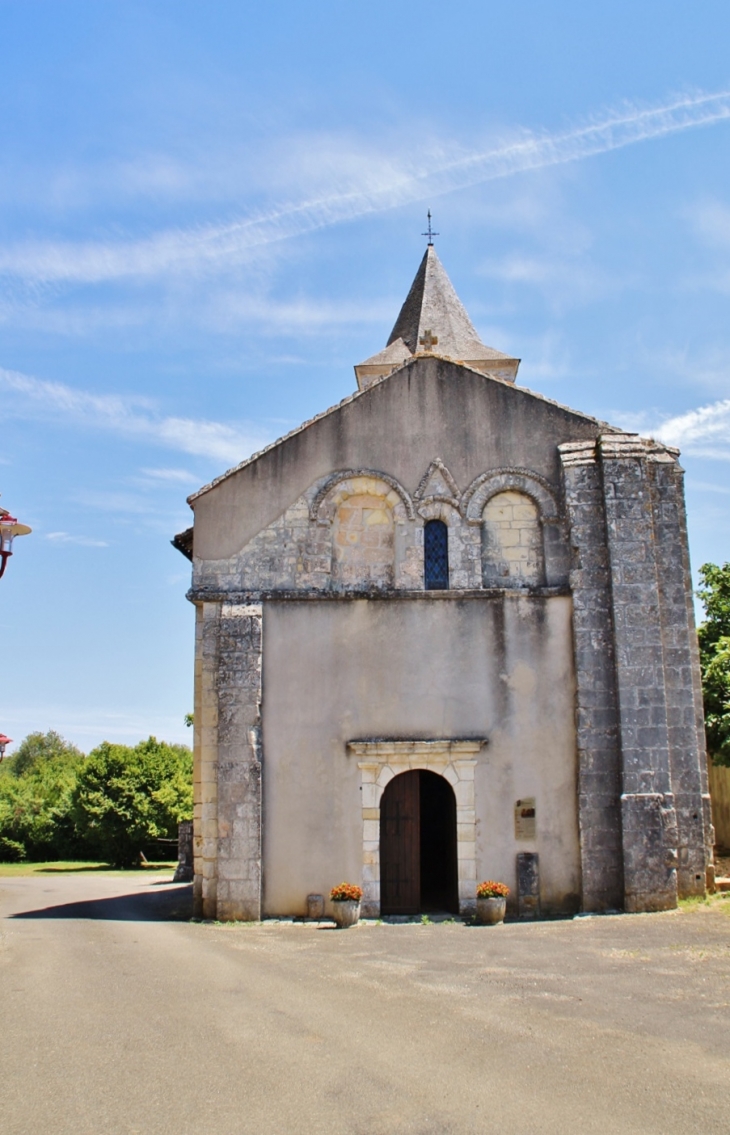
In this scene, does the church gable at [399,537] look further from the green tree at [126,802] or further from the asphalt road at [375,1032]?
the green tree at [126,802]

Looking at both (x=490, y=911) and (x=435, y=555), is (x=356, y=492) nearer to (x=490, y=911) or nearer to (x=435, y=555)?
(x=435, y=555)

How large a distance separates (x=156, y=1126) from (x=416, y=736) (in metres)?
8.94

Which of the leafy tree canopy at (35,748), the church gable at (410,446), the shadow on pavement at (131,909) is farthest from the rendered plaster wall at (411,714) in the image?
the leafy tree canopy at (35,748)

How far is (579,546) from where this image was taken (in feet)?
46.8

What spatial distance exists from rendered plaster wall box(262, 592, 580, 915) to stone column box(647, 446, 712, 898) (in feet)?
4.69

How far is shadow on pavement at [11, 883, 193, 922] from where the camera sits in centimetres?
1499

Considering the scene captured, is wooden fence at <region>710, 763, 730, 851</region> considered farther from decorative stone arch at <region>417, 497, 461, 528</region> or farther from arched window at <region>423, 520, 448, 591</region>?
decorative stone arch at <region>417, 497, 461, 528</region>

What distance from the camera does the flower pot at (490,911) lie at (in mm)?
12741

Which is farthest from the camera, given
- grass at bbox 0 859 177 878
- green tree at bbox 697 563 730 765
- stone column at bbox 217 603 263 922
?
grass at bbox 0 859 177 878

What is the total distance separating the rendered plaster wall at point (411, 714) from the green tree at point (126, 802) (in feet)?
58.9

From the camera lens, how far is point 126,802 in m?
30.8

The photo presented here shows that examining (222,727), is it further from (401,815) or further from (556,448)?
(556,448)

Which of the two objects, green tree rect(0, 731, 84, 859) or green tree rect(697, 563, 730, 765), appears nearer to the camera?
green tree rect(697, 563, 730, 765)

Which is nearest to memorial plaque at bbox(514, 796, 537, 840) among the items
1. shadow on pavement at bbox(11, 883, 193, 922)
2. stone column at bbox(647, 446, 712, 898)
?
stone column at bbox(647, 446, 712, 898)
